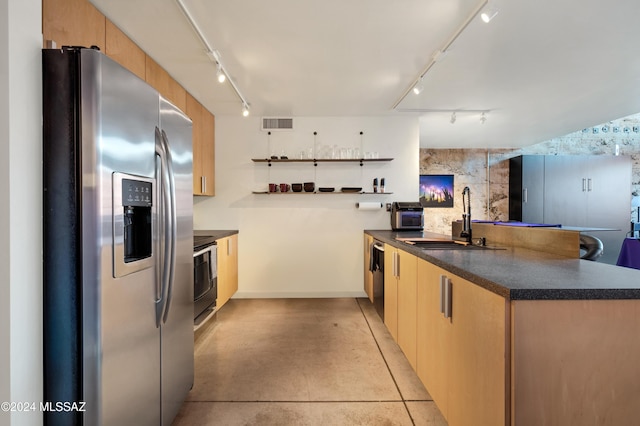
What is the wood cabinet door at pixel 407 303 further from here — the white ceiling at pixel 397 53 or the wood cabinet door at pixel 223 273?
the wood cabinet door at pixel 223 273

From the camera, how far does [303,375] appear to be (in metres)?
2.30

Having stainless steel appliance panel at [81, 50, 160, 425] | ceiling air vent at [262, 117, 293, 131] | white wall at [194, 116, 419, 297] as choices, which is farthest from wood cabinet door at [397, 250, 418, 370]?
ceiling air vent at [262, 117, 293, 131]

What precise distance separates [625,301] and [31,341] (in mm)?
2004

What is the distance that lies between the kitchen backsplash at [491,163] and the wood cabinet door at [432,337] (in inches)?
172

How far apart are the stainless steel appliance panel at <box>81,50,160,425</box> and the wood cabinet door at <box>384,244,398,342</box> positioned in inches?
72.0

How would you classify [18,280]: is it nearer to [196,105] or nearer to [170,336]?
[170,336]

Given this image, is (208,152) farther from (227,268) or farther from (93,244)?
(93,244)

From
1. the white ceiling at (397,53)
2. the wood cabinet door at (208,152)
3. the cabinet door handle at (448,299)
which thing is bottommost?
the cabinet door handle at (448,299)

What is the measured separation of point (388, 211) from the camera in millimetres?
4305

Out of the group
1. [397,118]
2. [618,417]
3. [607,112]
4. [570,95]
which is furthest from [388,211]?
[618,417]

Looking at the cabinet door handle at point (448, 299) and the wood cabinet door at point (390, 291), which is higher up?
the cabinet door handle at point (448, 299)

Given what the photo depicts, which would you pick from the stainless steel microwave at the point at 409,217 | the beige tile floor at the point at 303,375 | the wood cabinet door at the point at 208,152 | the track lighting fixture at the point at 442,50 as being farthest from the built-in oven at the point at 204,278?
the track lighting fixture at the point at 442,50

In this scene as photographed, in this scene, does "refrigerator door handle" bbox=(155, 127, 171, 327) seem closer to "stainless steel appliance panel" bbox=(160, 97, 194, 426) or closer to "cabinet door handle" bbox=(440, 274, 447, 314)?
"stainless steel appliance panel" bbox=(160, 97, 194, 426)

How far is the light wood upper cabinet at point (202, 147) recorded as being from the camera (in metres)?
3.55
